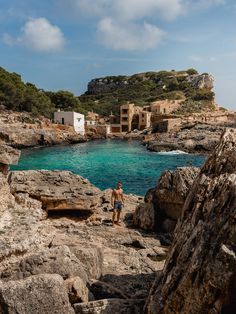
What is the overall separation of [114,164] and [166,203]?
112 ft

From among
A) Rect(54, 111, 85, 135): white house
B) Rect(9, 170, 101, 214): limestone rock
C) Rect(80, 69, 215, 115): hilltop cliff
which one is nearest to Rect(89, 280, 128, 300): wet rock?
Rect(9, 170, 101, 214): limestone rock

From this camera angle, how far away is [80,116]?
101 metres

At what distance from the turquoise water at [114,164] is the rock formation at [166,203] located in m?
12.6

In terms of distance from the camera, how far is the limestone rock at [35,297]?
725 centimetres

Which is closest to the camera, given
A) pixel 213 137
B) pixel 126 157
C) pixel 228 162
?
pixel 228 162

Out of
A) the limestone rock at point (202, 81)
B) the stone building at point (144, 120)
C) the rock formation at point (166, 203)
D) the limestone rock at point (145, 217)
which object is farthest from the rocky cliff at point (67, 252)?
the limestone rock at point (202, 81)

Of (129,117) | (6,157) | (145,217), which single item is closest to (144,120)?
(129,117)

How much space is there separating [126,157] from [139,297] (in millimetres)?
51986

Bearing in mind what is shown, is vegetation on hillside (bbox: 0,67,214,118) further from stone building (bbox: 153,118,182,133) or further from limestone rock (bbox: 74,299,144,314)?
limestone rock (bbox: 74,299,144,314)

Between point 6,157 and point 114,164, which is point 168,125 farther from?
point 6,157

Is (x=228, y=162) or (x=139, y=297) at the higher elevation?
A: (x=228, y=162)

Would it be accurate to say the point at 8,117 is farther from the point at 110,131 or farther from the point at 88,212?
the point at 88,212

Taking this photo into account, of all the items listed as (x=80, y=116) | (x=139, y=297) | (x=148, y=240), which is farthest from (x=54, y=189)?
(x=80, y=116)

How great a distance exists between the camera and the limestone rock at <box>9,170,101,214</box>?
18675 mm
